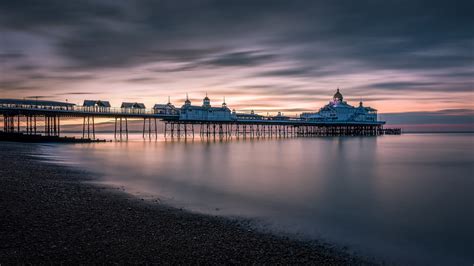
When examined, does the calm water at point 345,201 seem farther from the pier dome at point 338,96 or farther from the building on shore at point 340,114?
the pier dome at point 338,96

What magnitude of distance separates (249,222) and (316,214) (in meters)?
2.56

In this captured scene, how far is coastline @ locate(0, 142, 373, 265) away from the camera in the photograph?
5551 millimetres

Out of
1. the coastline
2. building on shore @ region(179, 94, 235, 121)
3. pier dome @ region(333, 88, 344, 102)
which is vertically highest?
pier dome @ region(333, 88, 344, 102)

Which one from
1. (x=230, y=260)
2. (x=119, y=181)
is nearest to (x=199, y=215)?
(x=230, y=260)

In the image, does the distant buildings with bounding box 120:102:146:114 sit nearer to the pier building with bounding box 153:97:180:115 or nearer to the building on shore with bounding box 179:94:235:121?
the pier building with bounding box 153:97:180:115

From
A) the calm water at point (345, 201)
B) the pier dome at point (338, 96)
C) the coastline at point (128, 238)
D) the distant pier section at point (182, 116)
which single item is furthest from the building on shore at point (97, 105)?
the pier dome at point (338, 96)

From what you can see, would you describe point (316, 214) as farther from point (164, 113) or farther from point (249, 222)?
point (164, 113)

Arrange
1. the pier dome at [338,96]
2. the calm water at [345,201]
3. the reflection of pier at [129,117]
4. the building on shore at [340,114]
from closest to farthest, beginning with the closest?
the calm water at [345,201], the reflection of pier at [129,117], the building on shore at [340,114], the pier dome at [338,96]

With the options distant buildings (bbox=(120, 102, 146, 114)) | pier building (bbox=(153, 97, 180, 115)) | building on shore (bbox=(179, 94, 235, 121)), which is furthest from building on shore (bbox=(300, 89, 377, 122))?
distant buildings (bbox=(120, 102, 146, 114))

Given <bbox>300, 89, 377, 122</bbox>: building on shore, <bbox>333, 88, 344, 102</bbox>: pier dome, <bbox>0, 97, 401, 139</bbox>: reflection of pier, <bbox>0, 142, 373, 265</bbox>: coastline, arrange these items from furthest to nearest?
<bbox>333, 88, 344, 102</bbox>: pier dome
<bbox>300, 89, 377, 122</bbox>: building on shore
<bbox>0, 97, 401, 139</bbox>: reflection of pier
<bbox>0, 142, 373, 265</bbox>: coastline

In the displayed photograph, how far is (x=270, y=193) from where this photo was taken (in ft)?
45.4

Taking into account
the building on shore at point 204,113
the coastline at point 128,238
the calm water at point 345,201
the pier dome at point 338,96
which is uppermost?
the pier dome at point 338,96

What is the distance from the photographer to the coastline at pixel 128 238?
5551 mm

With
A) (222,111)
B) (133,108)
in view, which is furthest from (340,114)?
(133,108)
